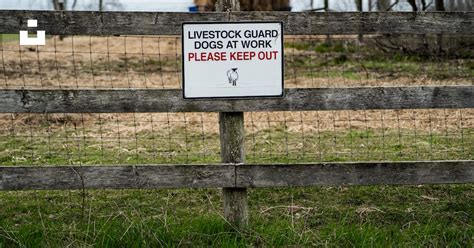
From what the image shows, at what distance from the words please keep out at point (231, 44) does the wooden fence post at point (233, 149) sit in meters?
0.25

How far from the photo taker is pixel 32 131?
1014cm

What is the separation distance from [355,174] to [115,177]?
1919 mm

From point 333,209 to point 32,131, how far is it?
5988 millimetres

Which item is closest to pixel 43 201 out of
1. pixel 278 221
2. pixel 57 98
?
pixel 57 98

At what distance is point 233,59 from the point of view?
4.98 meters

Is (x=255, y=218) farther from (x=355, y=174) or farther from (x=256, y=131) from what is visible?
(x=256, y=131)

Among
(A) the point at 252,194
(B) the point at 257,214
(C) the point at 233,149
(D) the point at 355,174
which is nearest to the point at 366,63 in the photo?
(A) the point at 252,194

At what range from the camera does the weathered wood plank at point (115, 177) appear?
499 cm

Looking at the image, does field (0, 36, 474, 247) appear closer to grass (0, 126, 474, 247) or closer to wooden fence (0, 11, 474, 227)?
grass (0, 126, 474, 247)

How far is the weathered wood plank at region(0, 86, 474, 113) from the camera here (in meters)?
4.96

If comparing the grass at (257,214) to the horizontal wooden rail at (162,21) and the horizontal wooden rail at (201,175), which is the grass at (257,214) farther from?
the horizontal wooden rail at (162,21)

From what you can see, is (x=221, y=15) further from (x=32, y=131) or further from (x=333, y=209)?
(x=32, y=131)

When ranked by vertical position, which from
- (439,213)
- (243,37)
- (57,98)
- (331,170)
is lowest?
(439,213)

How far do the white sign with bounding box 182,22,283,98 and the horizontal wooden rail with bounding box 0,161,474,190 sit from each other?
0.60m
